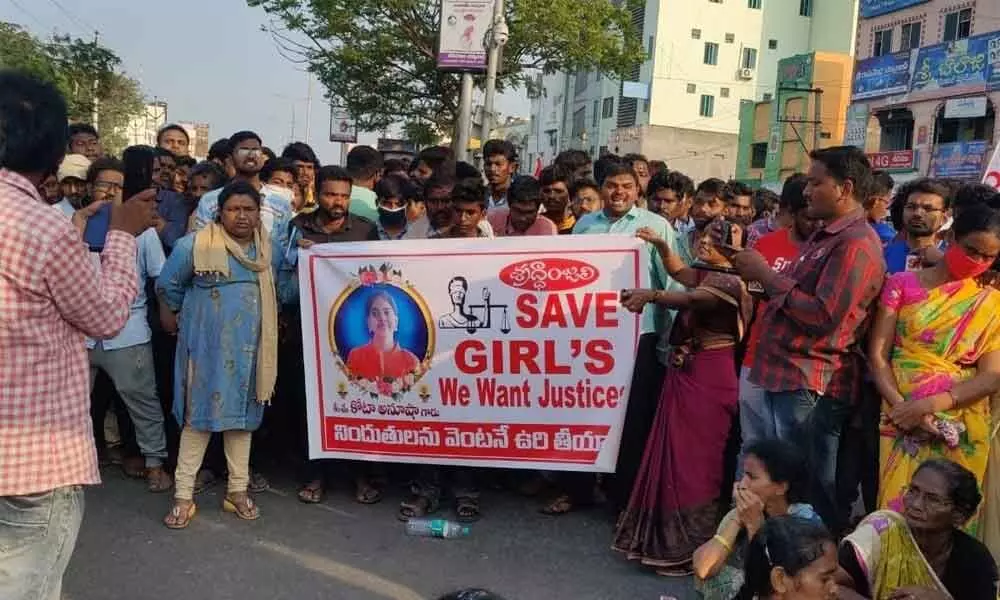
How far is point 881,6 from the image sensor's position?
102 ft

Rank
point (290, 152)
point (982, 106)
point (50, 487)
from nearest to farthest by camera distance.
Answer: point (50, 487)
point (290, 152)
point (982, 106)

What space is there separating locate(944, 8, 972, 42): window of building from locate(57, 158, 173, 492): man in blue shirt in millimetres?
28653

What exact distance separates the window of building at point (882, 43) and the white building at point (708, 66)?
15.5 metres

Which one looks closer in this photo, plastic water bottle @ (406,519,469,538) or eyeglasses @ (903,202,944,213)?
plastic water bottle @ (406,519,469,538)

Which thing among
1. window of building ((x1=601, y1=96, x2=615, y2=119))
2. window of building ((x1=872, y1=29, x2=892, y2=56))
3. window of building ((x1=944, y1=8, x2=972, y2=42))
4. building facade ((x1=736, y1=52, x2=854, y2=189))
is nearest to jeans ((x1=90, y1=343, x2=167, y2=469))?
window of building ((x1=944, y1=8, x2=972, y2=42))

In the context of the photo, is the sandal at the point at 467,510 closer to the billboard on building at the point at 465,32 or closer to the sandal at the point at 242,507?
the sandal at the point at 242,507

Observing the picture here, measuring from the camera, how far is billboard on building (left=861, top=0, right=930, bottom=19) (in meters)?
30.0

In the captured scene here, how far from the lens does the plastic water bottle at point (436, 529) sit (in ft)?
14.4

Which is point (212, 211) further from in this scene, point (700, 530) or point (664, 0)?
point (664, 0)

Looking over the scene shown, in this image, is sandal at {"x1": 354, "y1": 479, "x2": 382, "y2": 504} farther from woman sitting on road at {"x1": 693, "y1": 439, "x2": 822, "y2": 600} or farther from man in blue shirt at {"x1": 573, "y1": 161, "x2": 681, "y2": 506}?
woman sitting on road at {"x1": 693, "y1": 439, "x2": 822, "y2": 600}

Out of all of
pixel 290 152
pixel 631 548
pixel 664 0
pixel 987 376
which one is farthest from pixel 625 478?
pixel 664 0

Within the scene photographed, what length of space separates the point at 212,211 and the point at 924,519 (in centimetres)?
389

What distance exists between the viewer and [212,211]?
507cm

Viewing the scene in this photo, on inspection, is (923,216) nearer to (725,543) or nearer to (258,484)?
(725,543)
